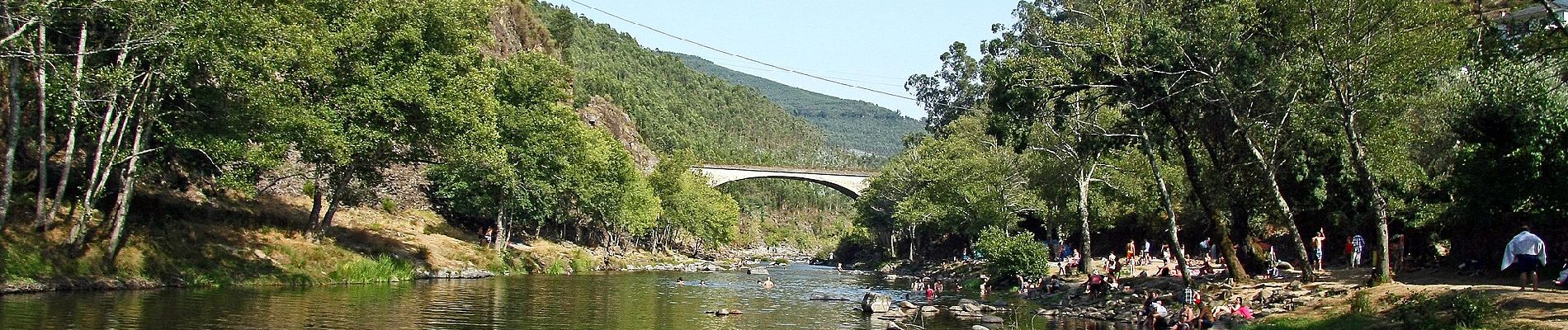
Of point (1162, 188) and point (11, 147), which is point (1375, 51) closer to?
point (1162, 188)

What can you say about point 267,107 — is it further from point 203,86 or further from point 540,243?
point 540,243

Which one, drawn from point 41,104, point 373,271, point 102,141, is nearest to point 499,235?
point 373,271

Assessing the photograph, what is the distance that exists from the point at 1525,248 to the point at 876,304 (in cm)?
1862

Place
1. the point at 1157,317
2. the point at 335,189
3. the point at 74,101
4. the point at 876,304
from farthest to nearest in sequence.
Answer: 1. the point at 335,189
2. the point at 876,304
3. the point at 74,101
4. the point at 1157,317

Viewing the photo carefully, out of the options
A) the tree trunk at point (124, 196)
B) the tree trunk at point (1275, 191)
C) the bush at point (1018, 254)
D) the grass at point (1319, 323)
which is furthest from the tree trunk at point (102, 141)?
the bush at point (1018, 254)

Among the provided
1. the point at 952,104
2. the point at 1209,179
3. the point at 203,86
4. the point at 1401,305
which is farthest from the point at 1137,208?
the point at 952,104

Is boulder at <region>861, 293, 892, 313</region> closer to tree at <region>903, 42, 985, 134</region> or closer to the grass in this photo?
the grass

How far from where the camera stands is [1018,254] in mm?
48500

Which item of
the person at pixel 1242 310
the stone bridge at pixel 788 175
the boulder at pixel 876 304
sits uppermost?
the stone bridge at pixel 788 175

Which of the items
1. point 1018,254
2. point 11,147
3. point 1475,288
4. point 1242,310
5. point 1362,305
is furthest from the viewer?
point 1018,254

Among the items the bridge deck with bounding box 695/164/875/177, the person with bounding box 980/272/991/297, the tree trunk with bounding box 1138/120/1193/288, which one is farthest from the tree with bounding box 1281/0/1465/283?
the bridge deck with bounding box 695/164/875/177

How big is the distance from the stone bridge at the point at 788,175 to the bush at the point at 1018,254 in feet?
213

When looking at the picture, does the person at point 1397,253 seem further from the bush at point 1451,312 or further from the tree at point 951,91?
the tree at point 951,91

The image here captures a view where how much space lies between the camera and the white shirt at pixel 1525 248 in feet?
80.3
